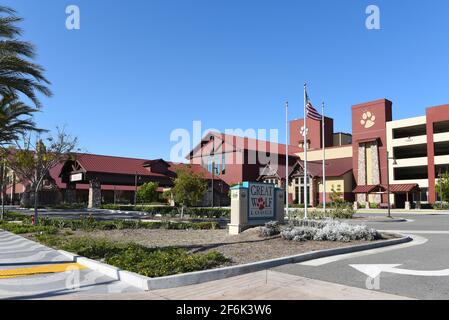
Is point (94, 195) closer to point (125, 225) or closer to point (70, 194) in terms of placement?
point (70, 194)

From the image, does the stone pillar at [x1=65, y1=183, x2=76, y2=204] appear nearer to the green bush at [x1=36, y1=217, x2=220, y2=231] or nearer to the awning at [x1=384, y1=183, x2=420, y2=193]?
the green bush at [x1=36, y1=217, x2=220, y2=231]

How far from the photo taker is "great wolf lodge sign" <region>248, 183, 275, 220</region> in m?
17.0

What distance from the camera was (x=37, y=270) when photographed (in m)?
9.47

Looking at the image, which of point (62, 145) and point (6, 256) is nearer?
point (6, 256)

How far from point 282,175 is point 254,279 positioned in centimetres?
5157

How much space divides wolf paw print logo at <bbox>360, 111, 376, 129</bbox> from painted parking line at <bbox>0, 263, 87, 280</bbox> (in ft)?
176

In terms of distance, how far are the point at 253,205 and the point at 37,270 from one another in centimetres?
952

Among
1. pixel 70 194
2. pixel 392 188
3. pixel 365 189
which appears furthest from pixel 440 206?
pixel 70 194

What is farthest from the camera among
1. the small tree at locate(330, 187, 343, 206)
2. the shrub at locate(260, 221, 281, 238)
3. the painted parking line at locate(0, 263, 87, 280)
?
the small tree at locate(330, 187, 343, 206)

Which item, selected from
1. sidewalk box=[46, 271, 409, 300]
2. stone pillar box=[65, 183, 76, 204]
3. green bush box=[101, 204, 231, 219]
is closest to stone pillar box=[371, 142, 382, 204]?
green bush box=[101, 204, 231, 219]
